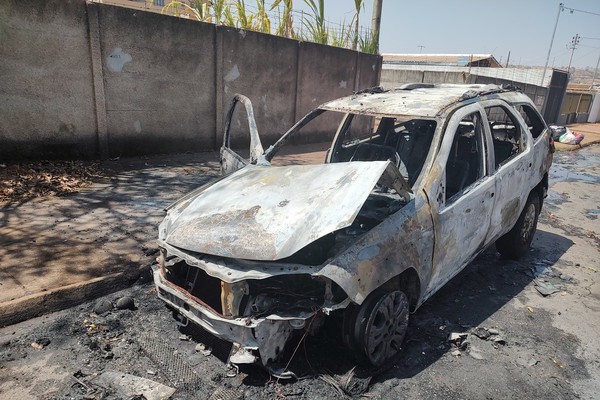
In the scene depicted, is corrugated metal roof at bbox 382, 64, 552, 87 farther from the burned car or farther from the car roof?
the burned car

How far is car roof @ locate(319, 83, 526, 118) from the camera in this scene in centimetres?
347

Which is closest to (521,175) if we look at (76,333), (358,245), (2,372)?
(358,245)

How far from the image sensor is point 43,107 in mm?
6633

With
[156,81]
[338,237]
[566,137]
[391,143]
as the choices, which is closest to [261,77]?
[156,81]

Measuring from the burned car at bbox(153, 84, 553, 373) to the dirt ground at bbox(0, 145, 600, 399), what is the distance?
0.29 meters

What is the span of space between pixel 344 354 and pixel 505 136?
11.2 feet

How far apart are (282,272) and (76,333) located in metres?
1.84

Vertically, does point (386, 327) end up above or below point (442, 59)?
below

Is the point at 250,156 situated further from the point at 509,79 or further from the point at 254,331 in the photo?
the point at 509,79

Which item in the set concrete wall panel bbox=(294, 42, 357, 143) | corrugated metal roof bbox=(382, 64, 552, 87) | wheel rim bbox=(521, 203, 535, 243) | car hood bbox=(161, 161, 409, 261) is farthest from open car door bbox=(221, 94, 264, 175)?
corrugated metal roof bbox=(382, 64, 552, 87)

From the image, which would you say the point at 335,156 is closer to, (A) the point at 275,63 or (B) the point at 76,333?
(B) the point at 76,333

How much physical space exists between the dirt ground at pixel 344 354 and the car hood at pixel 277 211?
789 millimetres

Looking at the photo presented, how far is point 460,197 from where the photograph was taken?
3.25m

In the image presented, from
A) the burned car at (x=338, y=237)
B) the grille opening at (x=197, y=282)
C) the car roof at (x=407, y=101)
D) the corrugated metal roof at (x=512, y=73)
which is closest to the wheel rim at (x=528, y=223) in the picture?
the burned car at (x=338, y=237)
